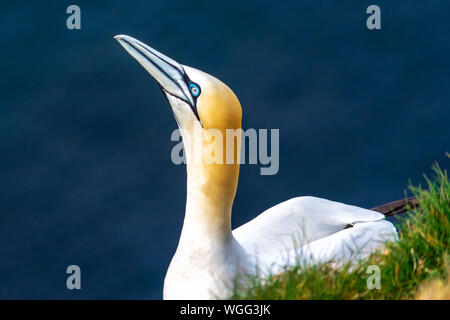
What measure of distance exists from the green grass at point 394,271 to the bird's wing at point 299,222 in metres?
0.84

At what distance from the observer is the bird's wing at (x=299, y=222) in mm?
5227

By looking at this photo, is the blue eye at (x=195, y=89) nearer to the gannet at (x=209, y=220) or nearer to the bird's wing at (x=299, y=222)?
the gannet at (x=209, y=220)

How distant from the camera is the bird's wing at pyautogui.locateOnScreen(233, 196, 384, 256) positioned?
5.23m

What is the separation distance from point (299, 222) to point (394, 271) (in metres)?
1.25

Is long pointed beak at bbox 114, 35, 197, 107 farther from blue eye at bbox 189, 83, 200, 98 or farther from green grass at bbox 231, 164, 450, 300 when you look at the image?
green grass at bbox 231, 164, 450, 300

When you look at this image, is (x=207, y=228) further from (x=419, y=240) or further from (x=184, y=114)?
(x=419, y=240)

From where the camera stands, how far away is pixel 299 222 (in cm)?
538

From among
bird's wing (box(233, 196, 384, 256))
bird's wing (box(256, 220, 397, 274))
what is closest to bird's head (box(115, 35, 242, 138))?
bird's wing (box(256, 220, 397, 274))

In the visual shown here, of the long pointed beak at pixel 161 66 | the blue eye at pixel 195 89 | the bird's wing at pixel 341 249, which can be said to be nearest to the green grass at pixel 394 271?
the bird's wing at pixel 341 249

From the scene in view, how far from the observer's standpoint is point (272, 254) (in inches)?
193

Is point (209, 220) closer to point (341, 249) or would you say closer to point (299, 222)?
point (341, 249)
